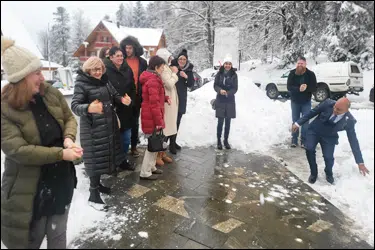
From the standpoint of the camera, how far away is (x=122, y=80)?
4301 mm

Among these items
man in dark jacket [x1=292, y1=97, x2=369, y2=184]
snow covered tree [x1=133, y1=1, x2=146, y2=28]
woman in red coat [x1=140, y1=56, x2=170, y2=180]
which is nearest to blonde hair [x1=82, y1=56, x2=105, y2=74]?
woman in red coat [x1=140, y1=56, x2=170, y2=180]

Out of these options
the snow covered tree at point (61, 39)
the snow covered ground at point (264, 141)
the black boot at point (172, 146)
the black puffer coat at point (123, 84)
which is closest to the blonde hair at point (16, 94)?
the snow covered ground at point (264, 141)

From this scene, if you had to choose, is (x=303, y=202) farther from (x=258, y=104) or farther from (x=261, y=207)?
(x=258, y=104)

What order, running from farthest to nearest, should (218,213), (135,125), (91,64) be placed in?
(135,125), (218,213), (91,64)

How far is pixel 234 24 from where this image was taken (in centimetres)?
1991

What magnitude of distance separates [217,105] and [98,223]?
3407mm

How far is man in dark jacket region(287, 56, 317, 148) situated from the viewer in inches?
226

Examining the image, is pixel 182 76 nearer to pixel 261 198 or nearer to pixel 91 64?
pixel 91 64

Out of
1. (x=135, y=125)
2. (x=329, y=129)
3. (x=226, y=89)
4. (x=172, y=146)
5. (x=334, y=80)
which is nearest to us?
(x=329, y=129)

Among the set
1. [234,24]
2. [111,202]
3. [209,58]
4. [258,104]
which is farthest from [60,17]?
[111,202]

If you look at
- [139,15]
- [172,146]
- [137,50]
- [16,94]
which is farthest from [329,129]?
[139,15]

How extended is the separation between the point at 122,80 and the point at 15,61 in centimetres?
252

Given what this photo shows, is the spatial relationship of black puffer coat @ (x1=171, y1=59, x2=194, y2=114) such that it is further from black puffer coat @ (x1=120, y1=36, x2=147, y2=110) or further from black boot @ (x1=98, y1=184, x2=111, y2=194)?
black boot @ (x1=98, y1=184, x2=111, y2=194)

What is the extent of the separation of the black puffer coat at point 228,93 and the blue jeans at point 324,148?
5.65 feet
